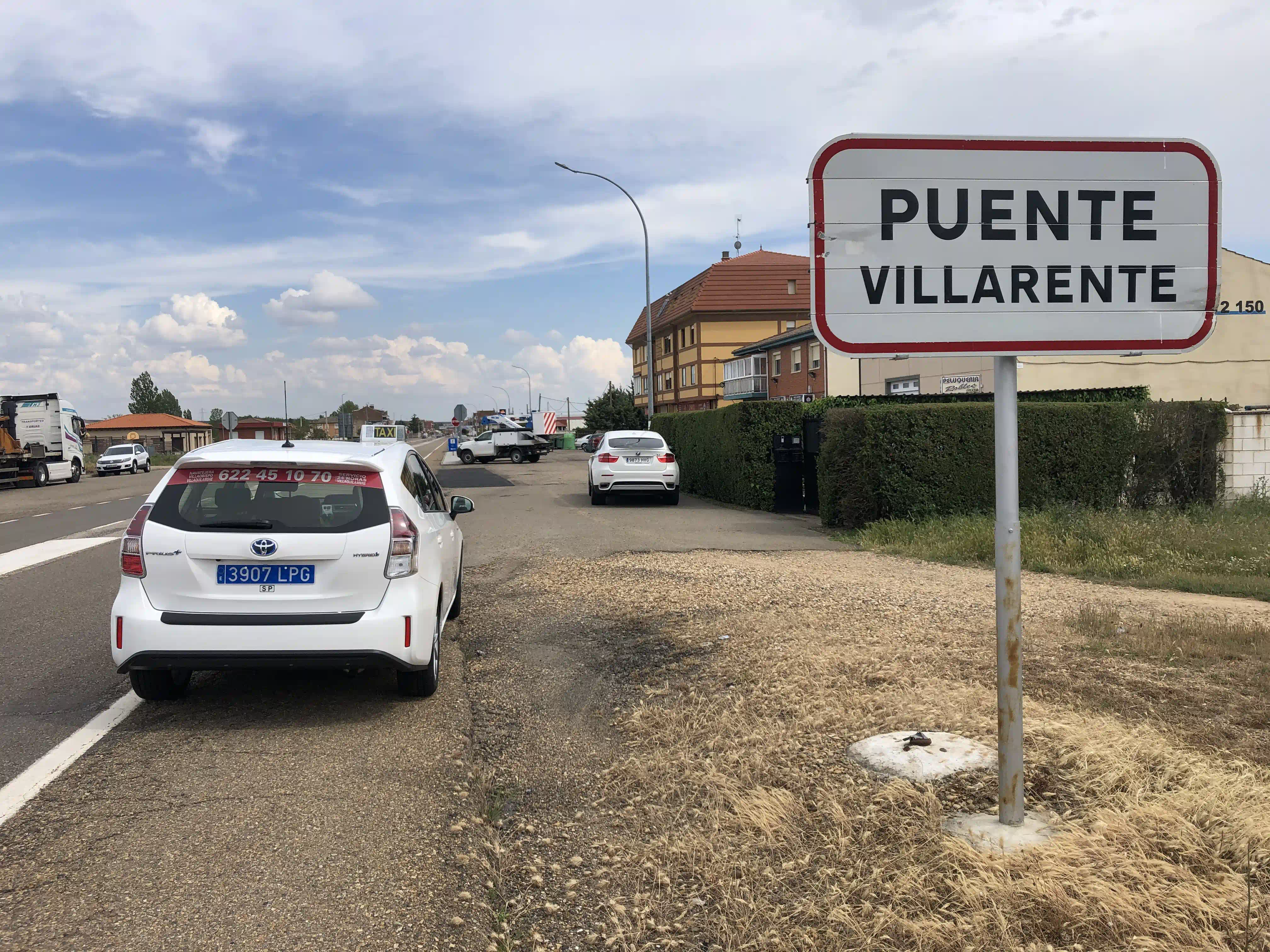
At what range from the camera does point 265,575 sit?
17.7 feet

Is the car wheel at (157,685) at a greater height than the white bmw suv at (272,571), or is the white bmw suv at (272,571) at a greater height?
the white bmw suv at (272,571)

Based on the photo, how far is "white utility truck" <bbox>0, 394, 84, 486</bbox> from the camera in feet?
117

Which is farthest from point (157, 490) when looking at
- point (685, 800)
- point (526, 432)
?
point (526, 432)

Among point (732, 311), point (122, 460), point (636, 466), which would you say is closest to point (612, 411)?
point (732, 311)

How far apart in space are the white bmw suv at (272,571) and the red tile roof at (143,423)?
381 feet

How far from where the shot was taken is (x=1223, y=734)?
4.57 m

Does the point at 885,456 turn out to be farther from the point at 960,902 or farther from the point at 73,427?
the point at 73,427

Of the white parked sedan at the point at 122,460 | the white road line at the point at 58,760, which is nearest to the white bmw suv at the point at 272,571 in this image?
the white road line at the point at 58,760

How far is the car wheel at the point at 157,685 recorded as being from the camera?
5.80 m

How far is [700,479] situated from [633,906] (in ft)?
64.8

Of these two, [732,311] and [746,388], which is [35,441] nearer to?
[746,388]

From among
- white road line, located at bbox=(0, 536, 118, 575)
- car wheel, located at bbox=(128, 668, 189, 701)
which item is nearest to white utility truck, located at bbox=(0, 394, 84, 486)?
white road line, located at bbox=(0, 536, 118, 575)

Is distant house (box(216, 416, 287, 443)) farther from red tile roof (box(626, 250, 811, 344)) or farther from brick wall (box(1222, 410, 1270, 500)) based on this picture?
brick wall (box(1222, 410, 1270, 500))

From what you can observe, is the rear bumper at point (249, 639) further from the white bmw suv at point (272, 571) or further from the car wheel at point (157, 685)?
the car wheel at point (157, 685)
